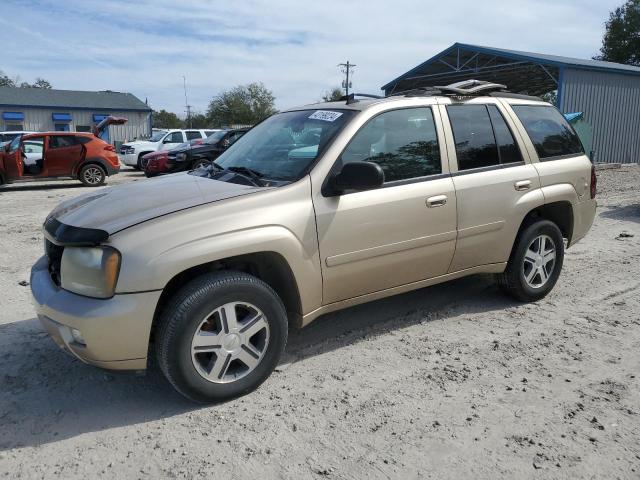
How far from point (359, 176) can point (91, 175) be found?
13.7 m

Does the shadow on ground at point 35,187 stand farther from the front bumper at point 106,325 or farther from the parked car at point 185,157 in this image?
the front bumper at point 106,325

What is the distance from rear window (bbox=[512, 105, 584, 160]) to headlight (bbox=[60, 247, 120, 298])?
11.7ft

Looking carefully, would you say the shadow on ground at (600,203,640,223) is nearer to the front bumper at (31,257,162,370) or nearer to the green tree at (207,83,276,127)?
the front bumper at (31,257,162,370)

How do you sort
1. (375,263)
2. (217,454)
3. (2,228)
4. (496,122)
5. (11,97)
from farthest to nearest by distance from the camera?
1. (11,97)
2. (2,228)
3. (496,122)
4. (375,263)
5. (217,454)

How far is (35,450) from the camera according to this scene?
2760 millimetres


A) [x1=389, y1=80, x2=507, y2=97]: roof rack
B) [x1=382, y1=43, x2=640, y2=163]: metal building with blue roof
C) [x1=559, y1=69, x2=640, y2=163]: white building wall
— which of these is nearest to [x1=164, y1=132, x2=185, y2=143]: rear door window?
[x1=382, y1=43, x2=640, y2=163]: metal building with blue roof

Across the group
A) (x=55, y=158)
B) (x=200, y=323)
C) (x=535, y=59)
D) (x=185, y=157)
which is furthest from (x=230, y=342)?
(x=535, y=59)

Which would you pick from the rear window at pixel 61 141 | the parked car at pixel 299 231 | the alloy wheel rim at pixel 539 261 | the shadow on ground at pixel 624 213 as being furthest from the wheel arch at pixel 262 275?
the rear window at pixel 61 141

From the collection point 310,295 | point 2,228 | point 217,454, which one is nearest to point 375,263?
point 310,295

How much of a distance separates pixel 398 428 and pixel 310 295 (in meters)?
0.98

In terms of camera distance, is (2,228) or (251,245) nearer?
(251,245)

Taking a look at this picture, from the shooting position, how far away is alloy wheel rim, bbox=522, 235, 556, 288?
15.4 feet

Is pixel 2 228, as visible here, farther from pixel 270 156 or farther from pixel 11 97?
pixel 11 97

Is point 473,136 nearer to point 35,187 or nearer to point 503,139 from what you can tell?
point 503,139
